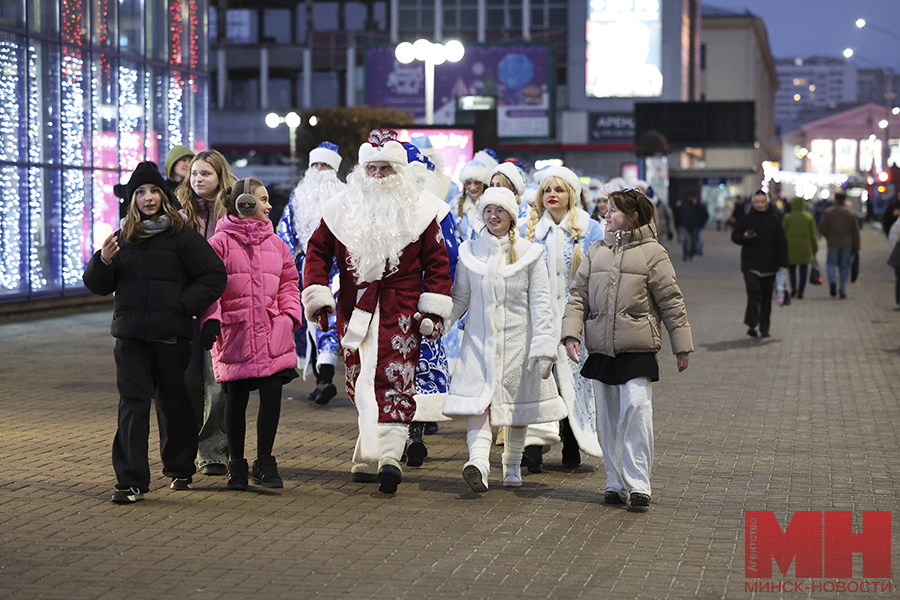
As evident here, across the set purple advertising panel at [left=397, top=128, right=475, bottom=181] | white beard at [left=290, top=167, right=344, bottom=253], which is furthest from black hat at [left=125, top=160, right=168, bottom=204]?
purple advertising panel at [left=397, top=128, right=475, bottom=181]

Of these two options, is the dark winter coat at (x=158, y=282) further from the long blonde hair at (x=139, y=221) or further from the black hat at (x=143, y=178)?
the black hat at (x=143, y=178)

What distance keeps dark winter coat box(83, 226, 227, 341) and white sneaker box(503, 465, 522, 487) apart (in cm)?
197

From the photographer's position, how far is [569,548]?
6.05 m

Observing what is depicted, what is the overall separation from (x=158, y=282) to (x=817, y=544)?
11.8ft

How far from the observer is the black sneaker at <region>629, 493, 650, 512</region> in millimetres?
6793

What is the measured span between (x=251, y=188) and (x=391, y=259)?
2.99 ft

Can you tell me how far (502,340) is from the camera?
734 centimetres

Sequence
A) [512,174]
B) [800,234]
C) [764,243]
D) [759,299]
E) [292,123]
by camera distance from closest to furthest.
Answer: [512,174], [764,243], [759,299], [800,234], [292,123]

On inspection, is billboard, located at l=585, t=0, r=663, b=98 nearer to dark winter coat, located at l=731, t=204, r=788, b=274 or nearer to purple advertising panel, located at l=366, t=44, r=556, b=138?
purple advertising panel, located at l=366, t=44, r=556, b=138

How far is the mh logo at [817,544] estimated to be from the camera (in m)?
5.70

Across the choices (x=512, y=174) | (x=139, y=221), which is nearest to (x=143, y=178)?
(x=139, y=221)

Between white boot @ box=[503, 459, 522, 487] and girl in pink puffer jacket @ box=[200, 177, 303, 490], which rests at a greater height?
girl in pink puffer jacket @ box=[200, 177, 303, 490]

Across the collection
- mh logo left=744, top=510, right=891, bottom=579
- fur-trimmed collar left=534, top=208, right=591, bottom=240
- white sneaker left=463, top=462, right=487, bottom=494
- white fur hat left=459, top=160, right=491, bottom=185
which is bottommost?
mh logo left=744, top=510, right=891, bottom=579

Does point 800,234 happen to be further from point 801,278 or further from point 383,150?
point 383,150
